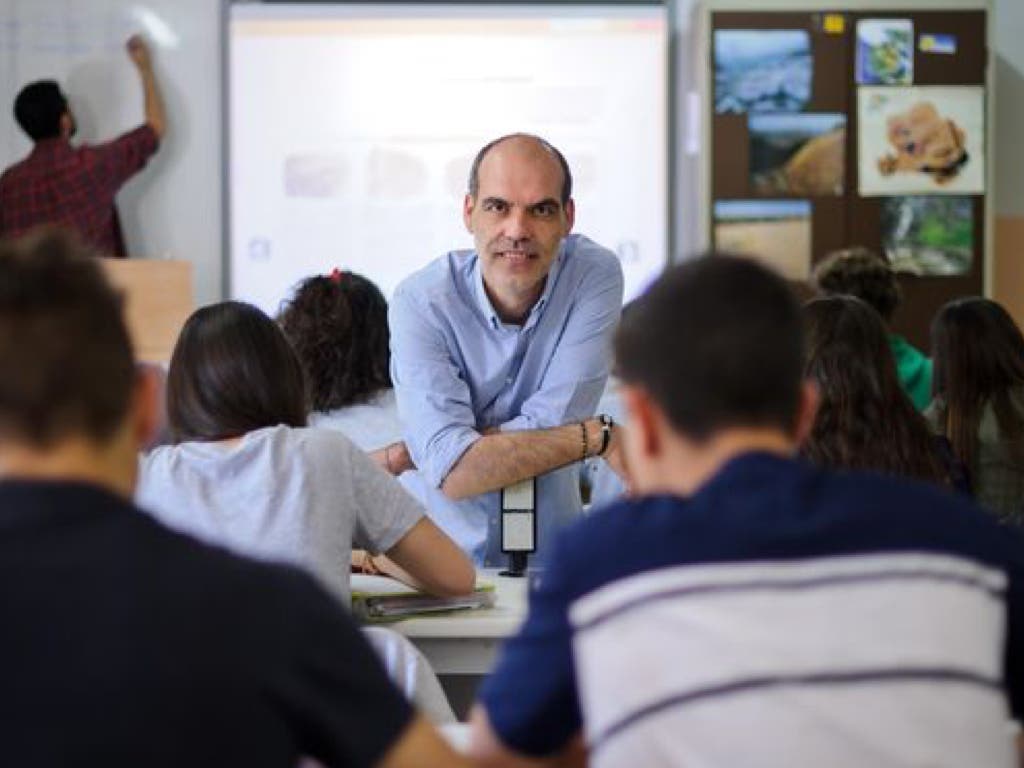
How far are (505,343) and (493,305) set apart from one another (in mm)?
93

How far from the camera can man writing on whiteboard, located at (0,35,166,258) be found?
20.6ft

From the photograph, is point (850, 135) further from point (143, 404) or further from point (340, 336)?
point (143, 404)

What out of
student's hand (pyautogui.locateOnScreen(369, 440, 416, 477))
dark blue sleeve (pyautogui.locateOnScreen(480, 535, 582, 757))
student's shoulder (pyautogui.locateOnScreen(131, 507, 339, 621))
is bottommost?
student's hand (pyautogui.locateOnScreen(369, 440, 416, 477))

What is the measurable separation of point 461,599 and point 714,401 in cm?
142

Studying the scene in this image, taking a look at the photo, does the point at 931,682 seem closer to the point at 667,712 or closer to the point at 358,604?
the point at 667,712

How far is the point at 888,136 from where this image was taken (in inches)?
246

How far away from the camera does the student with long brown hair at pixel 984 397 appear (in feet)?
12.2

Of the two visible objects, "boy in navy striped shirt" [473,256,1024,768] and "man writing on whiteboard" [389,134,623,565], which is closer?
"boy in navy striped shirt" [473,256,1024,768]

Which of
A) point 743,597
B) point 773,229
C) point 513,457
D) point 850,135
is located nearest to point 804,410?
point 743,597

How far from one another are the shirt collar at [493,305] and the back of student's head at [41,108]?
353 centimetres

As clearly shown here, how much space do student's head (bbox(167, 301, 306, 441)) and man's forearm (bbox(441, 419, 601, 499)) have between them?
64 centimetres

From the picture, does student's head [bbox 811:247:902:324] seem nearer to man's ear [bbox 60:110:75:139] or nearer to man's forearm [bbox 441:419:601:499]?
man's forearm [bbox 441:419:601:499]

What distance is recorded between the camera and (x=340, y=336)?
395 centimetres

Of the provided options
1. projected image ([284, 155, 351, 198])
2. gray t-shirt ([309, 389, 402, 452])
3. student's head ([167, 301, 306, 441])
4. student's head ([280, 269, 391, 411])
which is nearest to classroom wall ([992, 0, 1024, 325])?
projected image ([284, 155, 351, 198])
